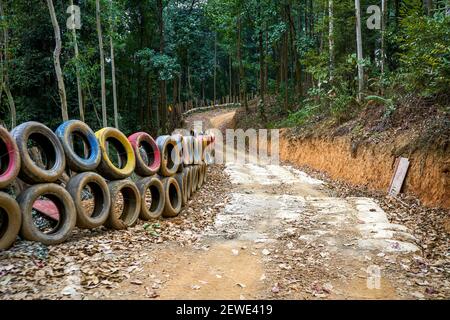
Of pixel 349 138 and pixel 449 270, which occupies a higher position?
pixel 349 138

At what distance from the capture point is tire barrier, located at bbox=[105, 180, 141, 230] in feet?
23.3

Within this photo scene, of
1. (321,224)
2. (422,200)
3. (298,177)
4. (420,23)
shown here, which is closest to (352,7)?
(298,177)

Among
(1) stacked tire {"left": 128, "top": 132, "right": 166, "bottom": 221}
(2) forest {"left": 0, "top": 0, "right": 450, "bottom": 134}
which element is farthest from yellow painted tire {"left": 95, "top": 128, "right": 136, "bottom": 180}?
(2) forest {"left": 0, "top": 0, "right": 450, "bottom": 134}

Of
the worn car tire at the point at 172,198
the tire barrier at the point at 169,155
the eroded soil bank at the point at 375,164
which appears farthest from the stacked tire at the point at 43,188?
the eroded soil bank at the point at 375,164

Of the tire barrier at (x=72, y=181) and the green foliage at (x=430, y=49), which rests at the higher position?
the green foliage at (x=430, y=49)

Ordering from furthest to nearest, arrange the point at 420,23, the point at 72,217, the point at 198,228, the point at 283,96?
the point at 283,96
the point at 420,23
the point at 198,228
the point at 72,217

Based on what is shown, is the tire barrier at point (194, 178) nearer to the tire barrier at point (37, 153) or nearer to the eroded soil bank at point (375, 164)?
the eroded soil bank at point (375, 164)

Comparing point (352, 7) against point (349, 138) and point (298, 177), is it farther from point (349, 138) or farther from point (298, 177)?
point (298, 177)

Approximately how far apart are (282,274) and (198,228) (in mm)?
2972

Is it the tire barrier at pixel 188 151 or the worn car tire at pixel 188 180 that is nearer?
the worn car tire at pixel 188 180

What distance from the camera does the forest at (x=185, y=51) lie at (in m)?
10.6

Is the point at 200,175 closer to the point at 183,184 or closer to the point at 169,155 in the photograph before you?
the point at 183,184

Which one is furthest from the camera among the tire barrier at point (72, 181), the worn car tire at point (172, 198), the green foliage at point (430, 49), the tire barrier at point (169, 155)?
the tire barrier at point (169, 155)

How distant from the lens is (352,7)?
64.2 ft
